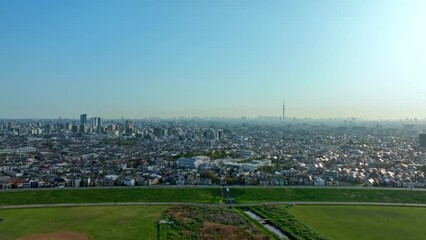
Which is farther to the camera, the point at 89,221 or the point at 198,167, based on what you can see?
the point at 198,167

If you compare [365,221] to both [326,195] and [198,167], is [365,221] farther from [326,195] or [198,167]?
[198,167]

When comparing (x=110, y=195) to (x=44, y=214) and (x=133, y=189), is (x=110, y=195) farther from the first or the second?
(x=44, y=214)

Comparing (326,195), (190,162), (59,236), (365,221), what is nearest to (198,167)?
(190,162)

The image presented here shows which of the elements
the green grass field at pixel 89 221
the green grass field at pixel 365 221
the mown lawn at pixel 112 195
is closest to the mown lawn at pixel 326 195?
the mown lawn at pixel 112 195

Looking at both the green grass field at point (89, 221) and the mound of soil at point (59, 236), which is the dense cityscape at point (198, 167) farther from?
the mound of soil at point (59, 236)

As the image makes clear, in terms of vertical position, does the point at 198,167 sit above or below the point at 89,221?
above

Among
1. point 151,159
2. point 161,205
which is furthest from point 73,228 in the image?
point 151,159

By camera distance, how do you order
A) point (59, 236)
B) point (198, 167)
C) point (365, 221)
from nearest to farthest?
1. point (59, 236)
2. point (365, 221)
3. point (198, 167)

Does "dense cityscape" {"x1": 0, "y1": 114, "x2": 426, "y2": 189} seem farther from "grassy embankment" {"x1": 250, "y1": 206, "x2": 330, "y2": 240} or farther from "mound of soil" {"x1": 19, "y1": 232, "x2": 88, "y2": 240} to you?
"mound of soil" {"x1": 19, "y1": 232, "x2": 88, "y2": 240}

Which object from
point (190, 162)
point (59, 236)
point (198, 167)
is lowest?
point (59, 236)
